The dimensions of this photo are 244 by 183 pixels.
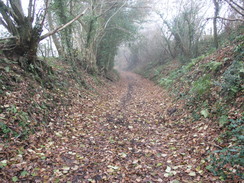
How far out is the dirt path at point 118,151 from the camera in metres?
3.78

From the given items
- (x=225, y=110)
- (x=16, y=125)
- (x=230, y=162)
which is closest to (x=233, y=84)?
(x=225, y=110)

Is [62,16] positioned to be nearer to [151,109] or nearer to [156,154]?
[151,109]

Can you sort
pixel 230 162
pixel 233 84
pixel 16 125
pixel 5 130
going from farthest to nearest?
pixel 233 84 < pixel 16 125 < pixel 5 130 < pixel 230 162

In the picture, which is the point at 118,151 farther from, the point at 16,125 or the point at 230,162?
the point at 16,125

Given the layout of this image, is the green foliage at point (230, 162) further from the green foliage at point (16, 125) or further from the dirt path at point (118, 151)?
the green foliage at point (16, 125)

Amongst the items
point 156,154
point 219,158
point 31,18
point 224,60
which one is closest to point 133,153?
point 156,154

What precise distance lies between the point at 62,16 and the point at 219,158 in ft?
35.3

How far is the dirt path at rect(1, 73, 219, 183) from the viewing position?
3.78m

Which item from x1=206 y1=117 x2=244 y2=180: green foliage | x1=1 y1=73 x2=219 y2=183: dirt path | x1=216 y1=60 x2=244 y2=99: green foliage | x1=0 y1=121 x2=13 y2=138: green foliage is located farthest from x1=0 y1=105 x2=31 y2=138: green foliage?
x1=216 y1=60 x2=244 y2=99: green foliage

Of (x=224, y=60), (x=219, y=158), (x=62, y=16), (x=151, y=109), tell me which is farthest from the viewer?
(x=62, y=16)

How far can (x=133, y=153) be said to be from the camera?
4.84 meters

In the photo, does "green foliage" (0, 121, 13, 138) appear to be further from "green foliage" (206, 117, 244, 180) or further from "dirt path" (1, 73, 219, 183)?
"green foliage" (206, 117, 244, 180)

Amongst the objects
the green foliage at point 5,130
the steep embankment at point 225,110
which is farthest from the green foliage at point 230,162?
the green foliage at point 5,130

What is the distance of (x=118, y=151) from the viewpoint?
16.2 feet
